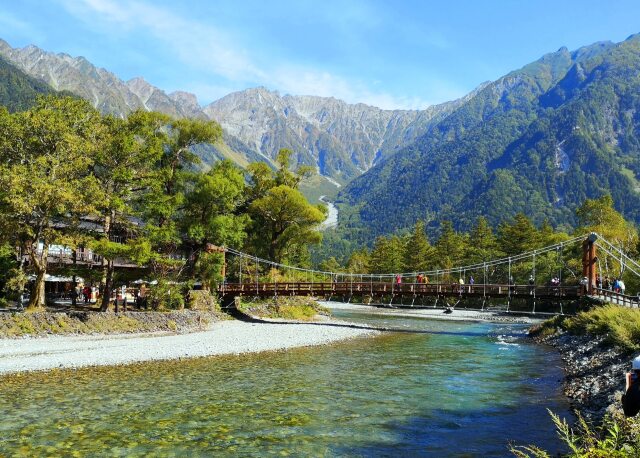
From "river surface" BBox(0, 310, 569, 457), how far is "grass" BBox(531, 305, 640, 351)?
2.43 metres

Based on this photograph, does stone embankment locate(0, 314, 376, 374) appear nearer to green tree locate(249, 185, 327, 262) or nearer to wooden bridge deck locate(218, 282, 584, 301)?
wooden bridge deck locate(218, 282, 584, 301)

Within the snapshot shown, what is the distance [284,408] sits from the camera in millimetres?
11867

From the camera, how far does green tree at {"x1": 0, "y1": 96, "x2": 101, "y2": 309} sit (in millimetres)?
22844

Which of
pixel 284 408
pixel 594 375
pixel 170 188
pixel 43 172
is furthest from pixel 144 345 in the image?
pixel 594 375

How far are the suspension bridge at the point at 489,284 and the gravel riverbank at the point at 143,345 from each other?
777cm

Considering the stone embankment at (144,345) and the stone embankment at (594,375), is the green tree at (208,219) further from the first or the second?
the stone embankment at (594,375)

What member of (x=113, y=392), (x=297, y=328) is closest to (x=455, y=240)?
(x=297, y=328)

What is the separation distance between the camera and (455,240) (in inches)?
2970

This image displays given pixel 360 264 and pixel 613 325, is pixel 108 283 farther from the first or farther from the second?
pixel 360 264

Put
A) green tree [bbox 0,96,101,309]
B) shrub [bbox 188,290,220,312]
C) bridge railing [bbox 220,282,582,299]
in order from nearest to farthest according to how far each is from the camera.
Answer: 1. green tree [bbox 0,96,101,309]
2. shrub [bbox 188,290,220,312]
3. bridge railing [bbox 220,282,582,299]

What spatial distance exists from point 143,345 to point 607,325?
775 inches

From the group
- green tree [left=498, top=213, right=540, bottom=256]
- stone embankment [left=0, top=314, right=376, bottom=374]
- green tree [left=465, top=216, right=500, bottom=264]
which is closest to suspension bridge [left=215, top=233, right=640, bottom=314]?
green tree [left=498, top=213, right=540, bottom=256]

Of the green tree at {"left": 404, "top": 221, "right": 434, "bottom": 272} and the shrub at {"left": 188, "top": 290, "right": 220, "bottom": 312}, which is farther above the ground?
the green tree at {"left": 404, "top": 221, "right": 434, "bottom": 272}

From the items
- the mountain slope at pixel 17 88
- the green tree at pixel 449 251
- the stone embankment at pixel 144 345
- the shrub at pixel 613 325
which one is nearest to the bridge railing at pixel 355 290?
the stone embankment at pixel 144 345
